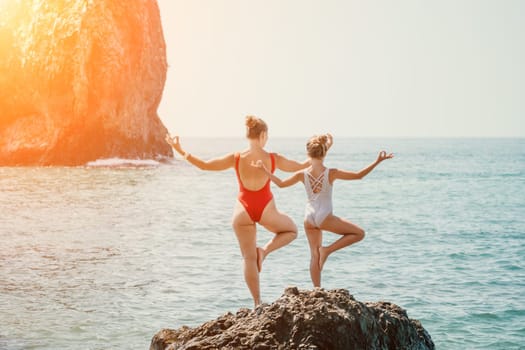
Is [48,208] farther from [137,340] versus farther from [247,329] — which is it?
[247,329]

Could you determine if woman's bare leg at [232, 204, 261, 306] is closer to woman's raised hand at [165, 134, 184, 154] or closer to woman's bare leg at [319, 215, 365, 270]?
woman's bare leg at [319, 215, 365, 270]

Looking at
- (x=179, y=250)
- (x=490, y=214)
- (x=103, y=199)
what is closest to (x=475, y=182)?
(x=490, y=214)

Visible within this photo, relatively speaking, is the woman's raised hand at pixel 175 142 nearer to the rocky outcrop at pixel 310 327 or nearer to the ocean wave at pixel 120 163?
the rocky outcrop at pixel 310 327

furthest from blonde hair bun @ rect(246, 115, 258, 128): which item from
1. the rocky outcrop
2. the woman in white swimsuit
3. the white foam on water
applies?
the white foam on water

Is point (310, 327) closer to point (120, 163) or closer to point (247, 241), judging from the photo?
point (247, 241)

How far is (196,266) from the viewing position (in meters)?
17.3

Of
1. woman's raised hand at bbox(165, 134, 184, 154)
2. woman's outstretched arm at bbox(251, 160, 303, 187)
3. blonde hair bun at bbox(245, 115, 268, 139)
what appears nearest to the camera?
woman's outstretched arm at bbox(251, 160, 303, 187)

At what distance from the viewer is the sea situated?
11.6m

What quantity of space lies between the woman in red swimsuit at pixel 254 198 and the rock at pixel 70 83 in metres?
55.1

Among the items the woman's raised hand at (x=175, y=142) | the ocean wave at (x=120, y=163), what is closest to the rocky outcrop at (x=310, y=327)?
the woman's raised hand at (x=175, y=142)

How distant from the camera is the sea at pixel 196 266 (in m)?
11.6

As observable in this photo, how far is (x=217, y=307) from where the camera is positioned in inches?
498

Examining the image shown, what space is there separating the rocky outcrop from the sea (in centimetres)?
494

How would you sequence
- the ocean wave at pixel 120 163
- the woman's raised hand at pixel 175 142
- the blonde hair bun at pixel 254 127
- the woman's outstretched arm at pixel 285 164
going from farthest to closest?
the ocean wave at pixel 120 163, the woman's raised hand at pixel 175 142, the woman's outstretched arm at pixel 285 164, the blonde hair bun at pixel 254 127
